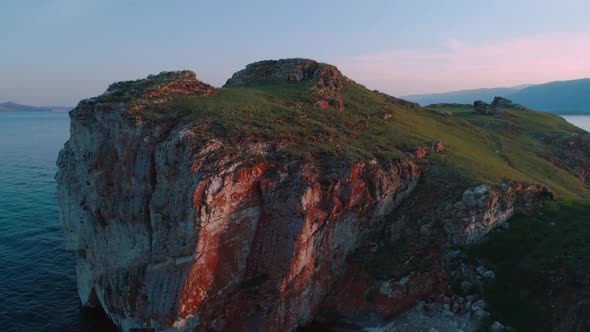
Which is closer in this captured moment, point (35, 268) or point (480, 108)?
point (35, 268)

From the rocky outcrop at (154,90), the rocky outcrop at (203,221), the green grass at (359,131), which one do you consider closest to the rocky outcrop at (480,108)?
the green grass at (359,131)

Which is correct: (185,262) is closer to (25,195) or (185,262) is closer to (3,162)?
(25,195)

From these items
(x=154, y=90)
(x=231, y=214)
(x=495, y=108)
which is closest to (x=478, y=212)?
(x=231, y=214)

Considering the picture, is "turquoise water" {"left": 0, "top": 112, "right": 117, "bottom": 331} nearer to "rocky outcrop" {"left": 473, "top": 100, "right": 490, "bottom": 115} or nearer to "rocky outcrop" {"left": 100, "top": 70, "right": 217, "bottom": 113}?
"rocky outcrop" {"left": 100, "top": 70, "right": 217, "bottom": 113}

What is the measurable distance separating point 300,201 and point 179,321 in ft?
32.5

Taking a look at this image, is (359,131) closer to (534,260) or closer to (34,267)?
(534,260)

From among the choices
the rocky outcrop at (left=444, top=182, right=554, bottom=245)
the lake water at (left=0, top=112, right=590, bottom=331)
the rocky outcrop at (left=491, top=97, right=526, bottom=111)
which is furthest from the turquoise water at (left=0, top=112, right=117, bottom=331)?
the rocky outcrop at (left=491, top=97, right=526, bottom=111)

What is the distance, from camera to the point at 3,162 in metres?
80.1

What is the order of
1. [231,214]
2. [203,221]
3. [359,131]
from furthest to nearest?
1. [359,131]
2. [231,214]
3. [203,221]

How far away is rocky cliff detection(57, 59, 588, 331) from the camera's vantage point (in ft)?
68.5

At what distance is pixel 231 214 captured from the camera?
69.2ft

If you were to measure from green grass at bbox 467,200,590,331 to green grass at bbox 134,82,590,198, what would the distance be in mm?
4664

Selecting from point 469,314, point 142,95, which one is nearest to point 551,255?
point 469,314

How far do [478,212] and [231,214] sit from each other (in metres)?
17.6
